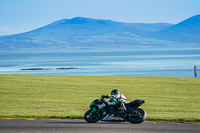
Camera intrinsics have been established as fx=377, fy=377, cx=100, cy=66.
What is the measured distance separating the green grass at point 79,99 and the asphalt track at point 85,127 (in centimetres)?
140

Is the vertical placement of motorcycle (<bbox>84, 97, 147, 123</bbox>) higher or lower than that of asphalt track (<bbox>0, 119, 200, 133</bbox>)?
higher

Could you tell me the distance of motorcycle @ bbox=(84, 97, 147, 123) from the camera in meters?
13.0

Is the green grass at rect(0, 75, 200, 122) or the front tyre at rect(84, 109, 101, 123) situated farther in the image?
the green grass at rect(0, 75, 200, 122)

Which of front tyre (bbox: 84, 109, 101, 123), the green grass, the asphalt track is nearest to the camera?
the asphalt track

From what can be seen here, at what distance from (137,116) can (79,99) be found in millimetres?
9455

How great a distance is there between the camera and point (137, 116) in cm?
1319

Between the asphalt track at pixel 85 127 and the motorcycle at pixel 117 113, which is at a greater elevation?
the motorcycle at pixel 117 113

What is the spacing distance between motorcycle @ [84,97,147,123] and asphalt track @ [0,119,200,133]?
21cm

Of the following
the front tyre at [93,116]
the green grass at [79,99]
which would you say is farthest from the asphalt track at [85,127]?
the green grass at [79,99]

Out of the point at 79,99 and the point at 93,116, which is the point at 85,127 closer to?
the point at 93,116

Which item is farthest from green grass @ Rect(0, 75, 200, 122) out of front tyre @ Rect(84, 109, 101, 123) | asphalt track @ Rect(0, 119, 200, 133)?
front tyre @ Rect(84, 109, 101, 123)

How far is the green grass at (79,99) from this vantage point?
Answer: 16422 mm

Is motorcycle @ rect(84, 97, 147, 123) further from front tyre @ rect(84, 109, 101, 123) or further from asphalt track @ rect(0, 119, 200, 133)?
asphalt track @ rect(0, 119, 200, 133)

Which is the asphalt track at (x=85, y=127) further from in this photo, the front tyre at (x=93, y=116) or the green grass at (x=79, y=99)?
the green grass at (x=79, y=99)
